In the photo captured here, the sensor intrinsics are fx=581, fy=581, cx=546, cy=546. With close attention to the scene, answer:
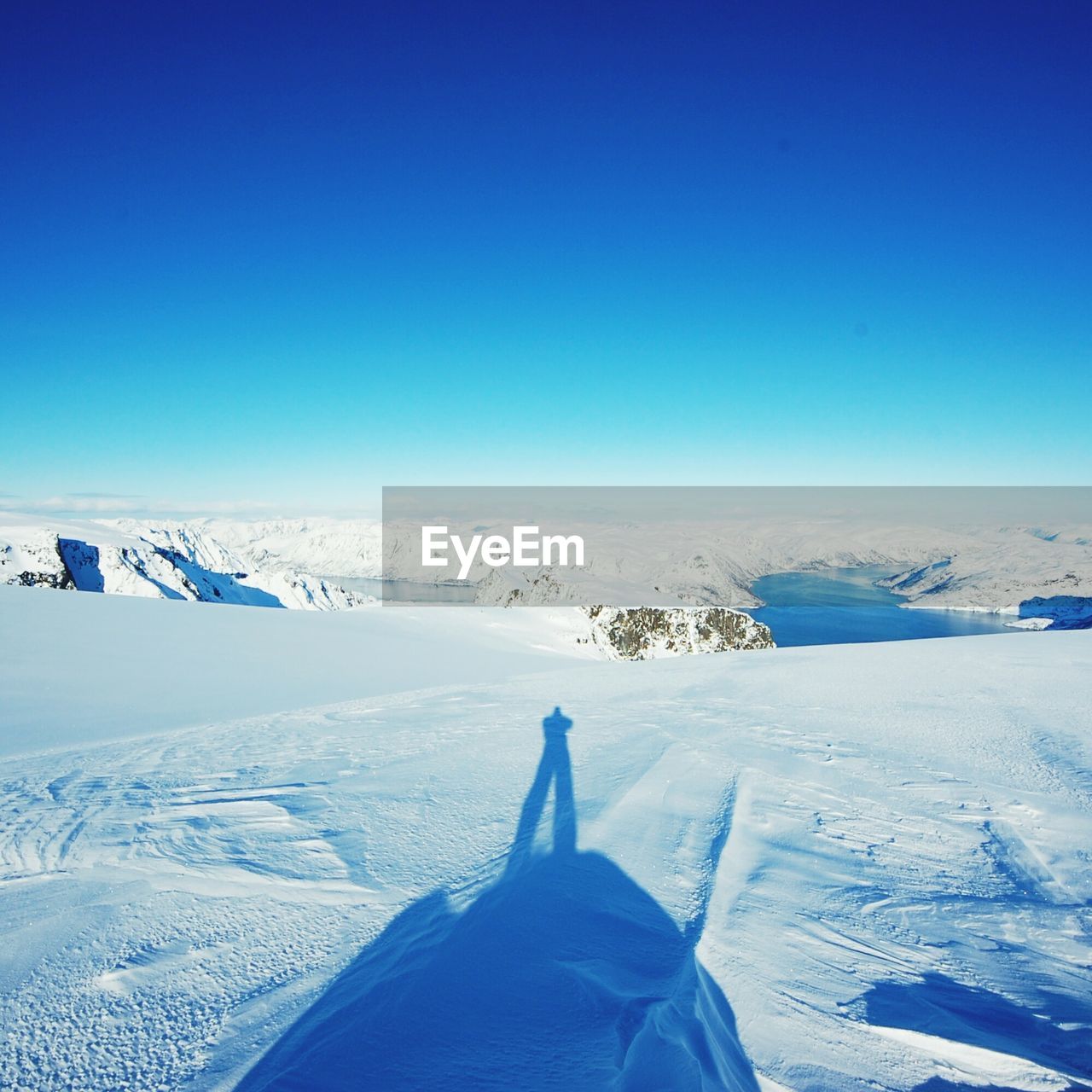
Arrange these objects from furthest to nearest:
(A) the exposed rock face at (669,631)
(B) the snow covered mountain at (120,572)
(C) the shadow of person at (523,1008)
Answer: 1. (B) the snow covered mountain at (120,572)
2. (A) the exposed rock face at (669,631)
3. (C) the shadow of person at (523,1008)

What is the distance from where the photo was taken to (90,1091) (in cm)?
162

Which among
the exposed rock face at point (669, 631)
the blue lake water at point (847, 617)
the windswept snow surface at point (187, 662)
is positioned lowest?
the blue lake water at point (847, 617)

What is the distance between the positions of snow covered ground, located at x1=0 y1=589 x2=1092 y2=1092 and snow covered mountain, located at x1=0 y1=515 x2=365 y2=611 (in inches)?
1203

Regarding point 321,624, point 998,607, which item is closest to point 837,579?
point 998,607

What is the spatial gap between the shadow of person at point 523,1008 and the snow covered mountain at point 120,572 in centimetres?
3261

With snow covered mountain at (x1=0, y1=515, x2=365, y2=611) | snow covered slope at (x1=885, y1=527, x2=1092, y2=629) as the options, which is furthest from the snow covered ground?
snow covered slope at (x1=885, y1=527, x2=1092, y2=629)

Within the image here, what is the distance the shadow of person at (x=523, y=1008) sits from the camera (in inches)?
69.4

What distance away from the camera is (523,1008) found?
6.82ft

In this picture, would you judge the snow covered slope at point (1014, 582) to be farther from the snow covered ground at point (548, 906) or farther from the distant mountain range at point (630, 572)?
the snow covered ground at point (548, 906)

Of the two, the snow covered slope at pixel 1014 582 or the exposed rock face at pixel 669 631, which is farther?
the snow covered slope at pixel 1014 582

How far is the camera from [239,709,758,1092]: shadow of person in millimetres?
1764

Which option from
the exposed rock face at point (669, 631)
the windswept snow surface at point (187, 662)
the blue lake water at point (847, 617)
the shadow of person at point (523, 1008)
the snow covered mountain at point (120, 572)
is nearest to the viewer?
the shadow of person at point (523, 1008)

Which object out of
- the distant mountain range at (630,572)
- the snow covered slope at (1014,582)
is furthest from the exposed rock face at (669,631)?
the snow covered slope at (1014,582)

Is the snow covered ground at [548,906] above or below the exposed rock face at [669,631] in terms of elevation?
above
